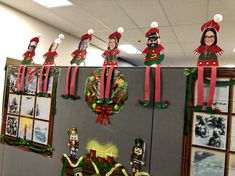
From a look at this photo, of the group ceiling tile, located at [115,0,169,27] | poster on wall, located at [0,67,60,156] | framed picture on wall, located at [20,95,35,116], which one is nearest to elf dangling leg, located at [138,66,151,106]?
poster on wall, located at [0,67,60,156]

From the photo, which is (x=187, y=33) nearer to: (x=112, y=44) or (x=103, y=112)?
(x=112, y=44)

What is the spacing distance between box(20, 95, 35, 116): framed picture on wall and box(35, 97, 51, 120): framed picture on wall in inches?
2.3

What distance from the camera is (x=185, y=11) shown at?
278 centimetres

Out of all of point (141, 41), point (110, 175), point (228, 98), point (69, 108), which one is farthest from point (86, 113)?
point (141, 41)

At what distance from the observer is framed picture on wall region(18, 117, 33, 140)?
69.2 inches

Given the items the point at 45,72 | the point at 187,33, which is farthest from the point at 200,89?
the point at 187,33

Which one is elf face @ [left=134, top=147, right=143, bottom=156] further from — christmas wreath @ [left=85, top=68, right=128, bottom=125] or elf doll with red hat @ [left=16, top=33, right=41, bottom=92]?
elf doll with red hat @ [left=16, top=33, right=41, bottom=92]

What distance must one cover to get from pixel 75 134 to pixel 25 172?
62 centimetres

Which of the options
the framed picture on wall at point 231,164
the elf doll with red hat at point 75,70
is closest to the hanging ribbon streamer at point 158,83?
the framed picture on wall at point 231,164

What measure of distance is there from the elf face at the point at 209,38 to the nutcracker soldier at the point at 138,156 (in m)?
0.65

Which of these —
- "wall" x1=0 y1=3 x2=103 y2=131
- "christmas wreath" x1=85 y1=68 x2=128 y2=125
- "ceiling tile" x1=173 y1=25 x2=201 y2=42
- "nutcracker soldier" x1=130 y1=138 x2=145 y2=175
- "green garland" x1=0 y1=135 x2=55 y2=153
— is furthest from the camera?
"ceiling tile" x1=173 y1=25 x2=201 y2=42

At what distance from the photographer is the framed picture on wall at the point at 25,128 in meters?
1.76

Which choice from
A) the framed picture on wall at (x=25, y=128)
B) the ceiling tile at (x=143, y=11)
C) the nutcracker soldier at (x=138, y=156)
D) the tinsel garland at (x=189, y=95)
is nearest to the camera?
the tinsel garland at (x=189, y=95)

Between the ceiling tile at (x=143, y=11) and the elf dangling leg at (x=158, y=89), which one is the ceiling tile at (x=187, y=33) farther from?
the elf dangling leg at (x=158, y=89)
